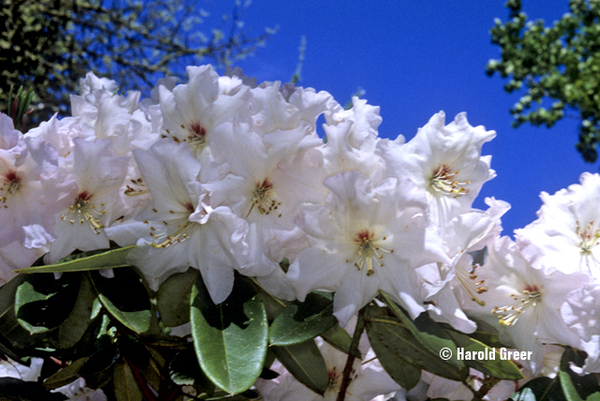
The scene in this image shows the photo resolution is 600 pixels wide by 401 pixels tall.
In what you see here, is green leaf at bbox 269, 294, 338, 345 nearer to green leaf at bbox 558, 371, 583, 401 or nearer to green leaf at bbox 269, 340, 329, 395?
green leaf at bbox 269, 340, 329, 395

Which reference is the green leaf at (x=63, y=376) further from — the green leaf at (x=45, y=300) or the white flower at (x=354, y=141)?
the white flower at (x=354, y=141)

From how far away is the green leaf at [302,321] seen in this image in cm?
66

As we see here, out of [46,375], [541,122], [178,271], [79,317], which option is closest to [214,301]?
[178,271]

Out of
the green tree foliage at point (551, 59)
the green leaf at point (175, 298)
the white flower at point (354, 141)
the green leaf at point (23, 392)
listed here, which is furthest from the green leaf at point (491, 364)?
the green tree foliage at point (551, 59)

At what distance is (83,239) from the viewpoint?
77cm

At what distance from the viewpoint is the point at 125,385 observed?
0.85 m

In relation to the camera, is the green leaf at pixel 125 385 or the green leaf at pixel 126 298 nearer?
the green leaf at pixel 126 298

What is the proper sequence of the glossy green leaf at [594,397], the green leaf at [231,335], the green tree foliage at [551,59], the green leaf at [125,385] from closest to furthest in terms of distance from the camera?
1. the green leaf at [231,335]
2. the glossy green leaf at [594,397]
3. the green leaf at [125,385]
4. the green tree foliage at [551,59]

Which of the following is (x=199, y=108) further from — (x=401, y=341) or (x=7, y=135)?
(x=401, y=341)

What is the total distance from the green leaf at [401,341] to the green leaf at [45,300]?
1.27ft

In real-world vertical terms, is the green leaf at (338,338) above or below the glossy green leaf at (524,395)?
below

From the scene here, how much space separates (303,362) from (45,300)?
35cm

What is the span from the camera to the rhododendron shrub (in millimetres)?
692

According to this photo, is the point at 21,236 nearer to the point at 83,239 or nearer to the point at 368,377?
the point at 83,239
